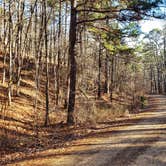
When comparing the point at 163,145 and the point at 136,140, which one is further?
the point at 136,140

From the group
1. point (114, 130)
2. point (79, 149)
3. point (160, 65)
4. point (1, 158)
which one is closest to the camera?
point (1, 158)

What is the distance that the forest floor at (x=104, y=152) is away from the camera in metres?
9.70

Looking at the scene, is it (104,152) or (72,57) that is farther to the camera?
(72,57)

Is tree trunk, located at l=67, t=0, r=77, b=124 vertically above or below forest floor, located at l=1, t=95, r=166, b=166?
above

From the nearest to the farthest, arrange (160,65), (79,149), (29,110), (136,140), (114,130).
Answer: (79,149), (136,140), (114,130), (29,110), (160,65)

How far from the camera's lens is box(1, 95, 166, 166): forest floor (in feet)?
31.8

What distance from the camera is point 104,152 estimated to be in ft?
35.8

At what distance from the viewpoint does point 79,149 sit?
11430 millimetres

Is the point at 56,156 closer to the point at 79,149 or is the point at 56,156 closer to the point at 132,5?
the point at 79,149

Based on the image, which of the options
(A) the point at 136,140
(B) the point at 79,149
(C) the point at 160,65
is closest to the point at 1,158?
(B) the point at 79,149

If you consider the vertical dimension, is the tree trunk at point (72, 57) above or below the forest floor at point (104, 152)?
above

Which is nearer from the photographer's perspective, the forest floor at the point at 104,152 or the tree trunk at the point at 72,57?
the forest floor at the point at 104,152

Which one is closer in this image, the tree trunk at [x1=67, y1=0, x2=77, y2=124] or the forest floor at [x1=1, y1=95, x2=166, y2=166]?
the forest floor at [x1=1, y1=95, x2=166, y2=166]

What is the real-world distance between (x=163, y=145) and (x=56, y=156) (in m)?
3.73
